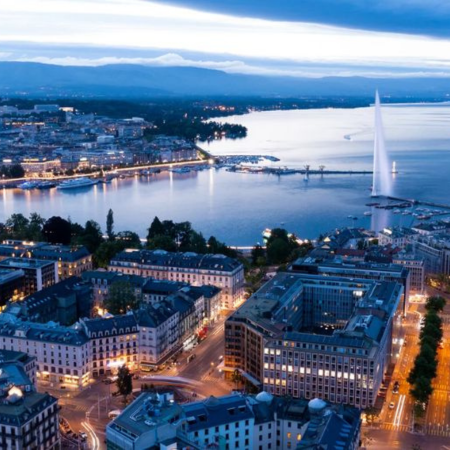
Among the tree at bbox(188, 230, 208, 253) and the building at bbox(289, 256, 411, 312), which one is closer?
the building at bbox(289, 256, 411, 312)

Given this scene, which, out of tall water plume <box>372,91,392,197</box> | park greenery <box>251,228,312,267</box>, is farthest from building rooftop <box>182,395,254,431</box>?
tall water plume <box>372,91,392,197</box>

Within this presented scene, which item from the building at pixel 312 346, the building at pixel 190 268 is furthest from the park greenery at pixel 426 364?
the building at pixel 190 268

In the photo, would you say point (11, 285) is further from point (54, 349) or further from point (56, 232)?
point (56, 232)

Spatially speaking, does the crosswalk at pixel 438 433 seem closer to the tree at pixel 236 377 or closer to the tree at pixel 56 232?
the tree at pixel 236 377

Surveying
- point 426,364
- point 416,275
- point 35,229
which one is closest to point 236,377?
point 426,364

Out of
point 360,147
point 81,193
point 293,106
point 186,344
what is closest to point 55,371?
point 186,344

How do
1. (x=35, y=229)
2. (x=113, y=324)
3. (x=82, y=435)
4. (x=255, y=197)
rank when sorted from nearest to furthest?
(x=82, y=435), (x=113, y=324), (x=35, y=229), (x=255, y=197)

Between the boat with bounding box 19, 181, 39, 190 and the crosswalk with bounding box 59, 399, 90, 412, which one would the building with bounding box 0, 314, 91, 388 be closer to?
the crosswalk with bounding box 59, 399, 90, 412
